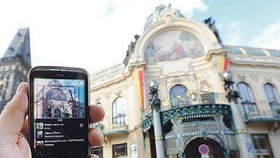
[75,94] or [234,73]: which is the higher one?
[234,73]

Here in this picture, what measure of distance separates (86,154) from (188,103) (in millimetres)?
14567

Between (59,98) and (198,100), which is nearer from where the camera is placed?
(59,98)

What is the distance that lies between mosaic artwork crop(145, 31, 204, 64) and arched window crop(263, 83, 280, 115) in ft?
22.6

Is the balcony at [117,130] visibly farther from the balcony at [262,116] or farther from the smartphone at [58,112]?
the smartphone at [58,112]

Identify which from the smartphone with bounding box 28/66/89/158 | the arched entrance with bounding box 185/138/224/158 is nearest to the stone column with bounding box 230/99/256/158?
the arched entrance with bounding box 185/138/224/158

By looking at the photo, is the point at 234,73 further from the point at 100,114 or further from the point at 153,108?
the point at 100,114

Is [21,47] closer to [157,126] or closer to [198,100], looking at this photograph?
[157,126]

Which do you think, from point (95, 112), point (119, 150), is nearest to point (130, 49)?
point (119, 150)

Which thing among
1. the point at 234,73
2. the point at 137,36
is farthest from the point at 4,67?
the point at 234,73

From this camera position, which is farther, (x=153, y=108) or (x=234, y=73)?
(x=234, y=73)

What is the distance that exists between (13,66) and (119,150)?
2845 cm

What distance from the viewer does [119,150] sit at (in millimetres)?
20359

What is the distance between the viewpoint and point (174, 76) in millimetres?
20359

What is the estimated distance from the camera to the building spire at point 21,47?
1630 inches
